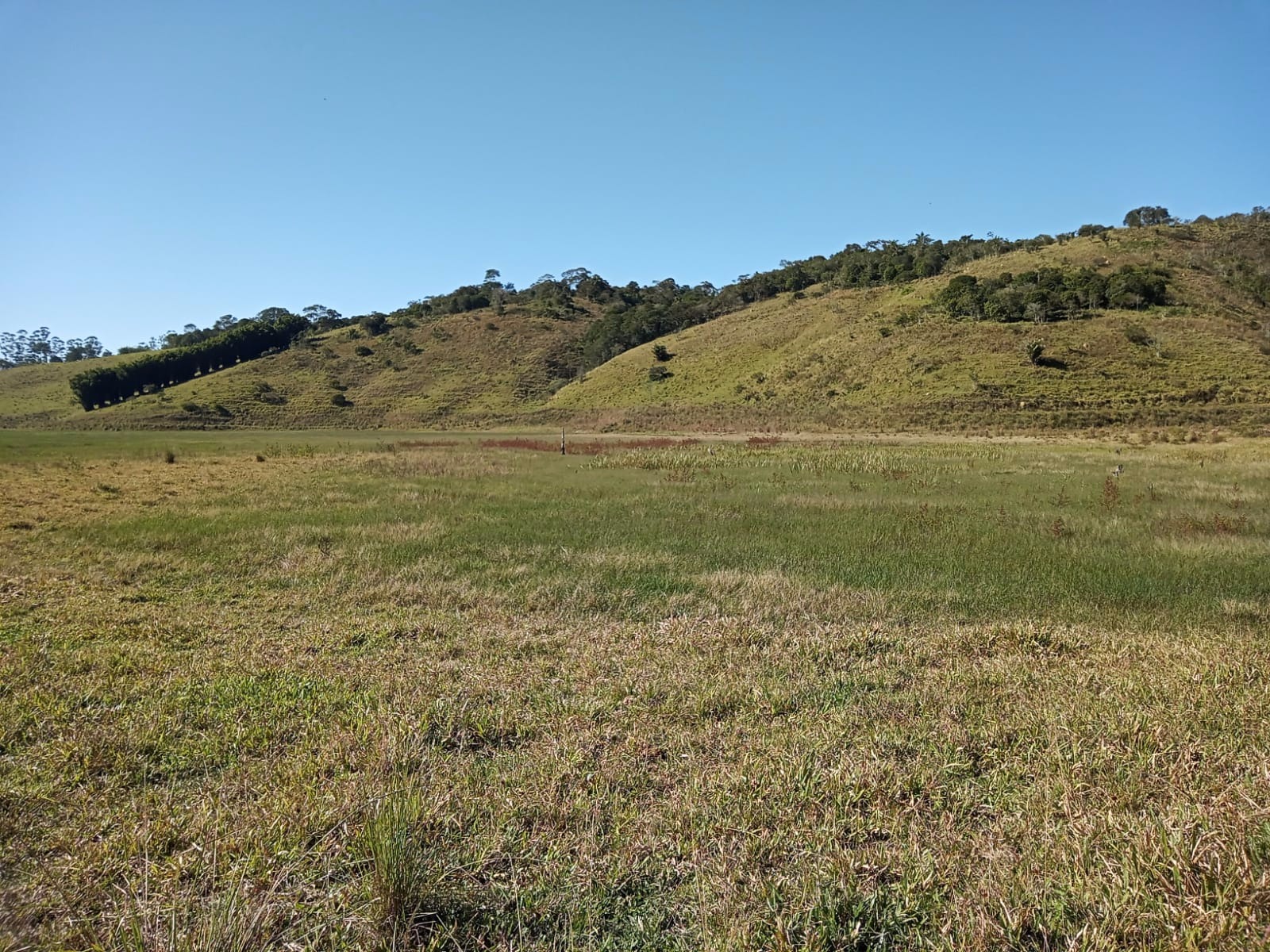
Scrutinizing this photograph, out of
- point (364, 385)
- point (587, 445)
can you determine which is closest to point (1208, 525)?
point (587, 445)

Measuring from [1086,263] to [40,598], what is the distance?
319 ft

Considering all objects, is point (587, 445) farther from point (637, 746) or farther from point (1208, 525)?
point (637, 746)

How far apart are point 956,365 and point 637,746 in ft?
214

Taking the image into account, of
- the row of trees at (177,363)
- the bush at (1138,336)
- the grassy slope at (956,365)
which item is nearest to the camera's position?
the grassy slope at (956,365)

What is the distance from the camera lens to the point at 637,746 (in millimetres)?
4859

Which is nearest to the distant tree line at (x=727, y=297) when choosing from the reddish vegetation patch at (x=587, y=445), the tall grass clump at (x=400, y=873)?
the reddish vegetation patch at (x=587, y=445)

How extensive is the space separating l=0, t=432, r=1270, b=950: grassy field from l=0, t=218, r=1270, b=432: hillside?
4687cm

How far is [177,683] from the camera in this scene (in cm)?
607

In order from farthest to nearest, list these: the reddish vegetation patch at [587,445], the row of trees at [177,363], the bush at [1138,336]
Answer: the row of trees at [177,363]
the bush at [1138,336]
the reddish vegetation patch at [587,445]

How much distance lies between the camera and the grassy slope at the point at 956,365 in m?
52.6

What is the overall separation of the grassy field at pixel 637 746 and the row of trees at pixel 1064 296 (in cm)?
6566

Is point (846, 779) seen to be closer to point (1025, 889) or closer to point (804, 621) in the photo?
point (1025, 889)

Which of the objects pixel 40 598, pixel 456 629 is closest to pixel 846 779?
pixel 456 629

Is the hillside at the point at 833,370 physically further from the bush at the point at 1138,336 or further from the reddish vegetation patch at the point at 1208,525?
the reddish vegetation patch at the point at 1208,525
